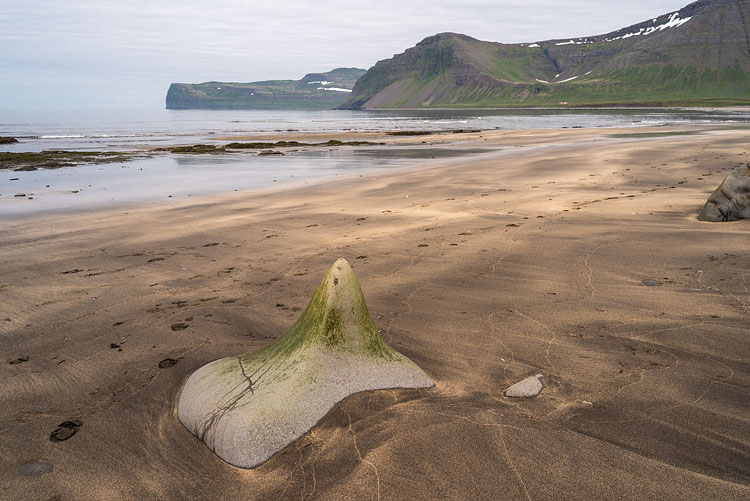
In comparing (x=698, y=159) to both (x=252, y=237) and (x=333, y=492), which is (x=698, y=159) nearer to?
(x=252, y=237)

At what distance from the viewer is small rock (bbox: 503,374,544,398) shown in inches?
143

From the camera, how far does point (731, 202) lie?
826 centimetres

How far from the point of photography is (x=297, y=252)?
8188 mm

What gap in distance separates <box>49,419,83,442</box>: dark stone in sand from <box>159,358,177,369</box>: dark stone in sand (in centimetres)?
88

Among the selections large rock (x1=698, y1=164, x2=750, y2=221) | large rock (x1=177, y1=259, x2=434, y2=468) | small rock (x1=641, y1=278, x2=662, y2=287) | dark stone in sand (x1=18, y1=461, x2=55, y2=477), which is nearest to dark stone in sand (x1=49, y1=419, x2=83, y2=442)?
dark stone in sand (x1=18, y1=461, x2=55, y2=477)

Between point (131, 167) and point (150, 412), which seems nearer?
point (150, 412)

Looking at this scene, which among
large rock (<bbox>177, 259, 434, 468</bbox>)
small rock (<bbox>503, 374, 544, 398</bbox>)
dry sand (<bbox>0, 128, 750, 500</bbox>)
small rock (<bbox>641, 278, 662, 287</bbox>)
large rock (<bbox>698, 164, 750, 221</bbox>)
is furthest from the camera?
large rock (<bbox>698, 164, 750, 221</bbox>)

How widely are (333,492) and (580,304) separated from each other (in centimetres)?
377

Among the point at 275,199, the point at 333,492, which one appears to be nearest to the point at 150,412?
the point at 333,492

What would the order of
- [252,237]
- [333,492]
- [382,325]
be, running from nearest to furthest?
[333,492], [382,325], [252,237]

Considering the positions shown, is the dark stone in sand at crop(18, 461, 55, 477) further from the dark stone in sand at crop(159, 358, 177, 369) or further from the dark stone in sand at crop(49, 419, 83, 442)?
the dark stone in sand at crop(159, 358, 177, 369)

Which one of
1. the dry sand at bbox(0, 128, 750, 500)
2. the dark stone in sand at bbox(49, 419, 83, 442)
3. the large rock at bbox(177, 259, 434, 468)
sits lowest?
the dark stone in sand at bbox(49, 419, 83, 442)

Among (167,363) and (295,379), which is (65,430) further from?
(295,379)

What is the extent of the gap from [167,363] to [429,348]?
8.22ft
